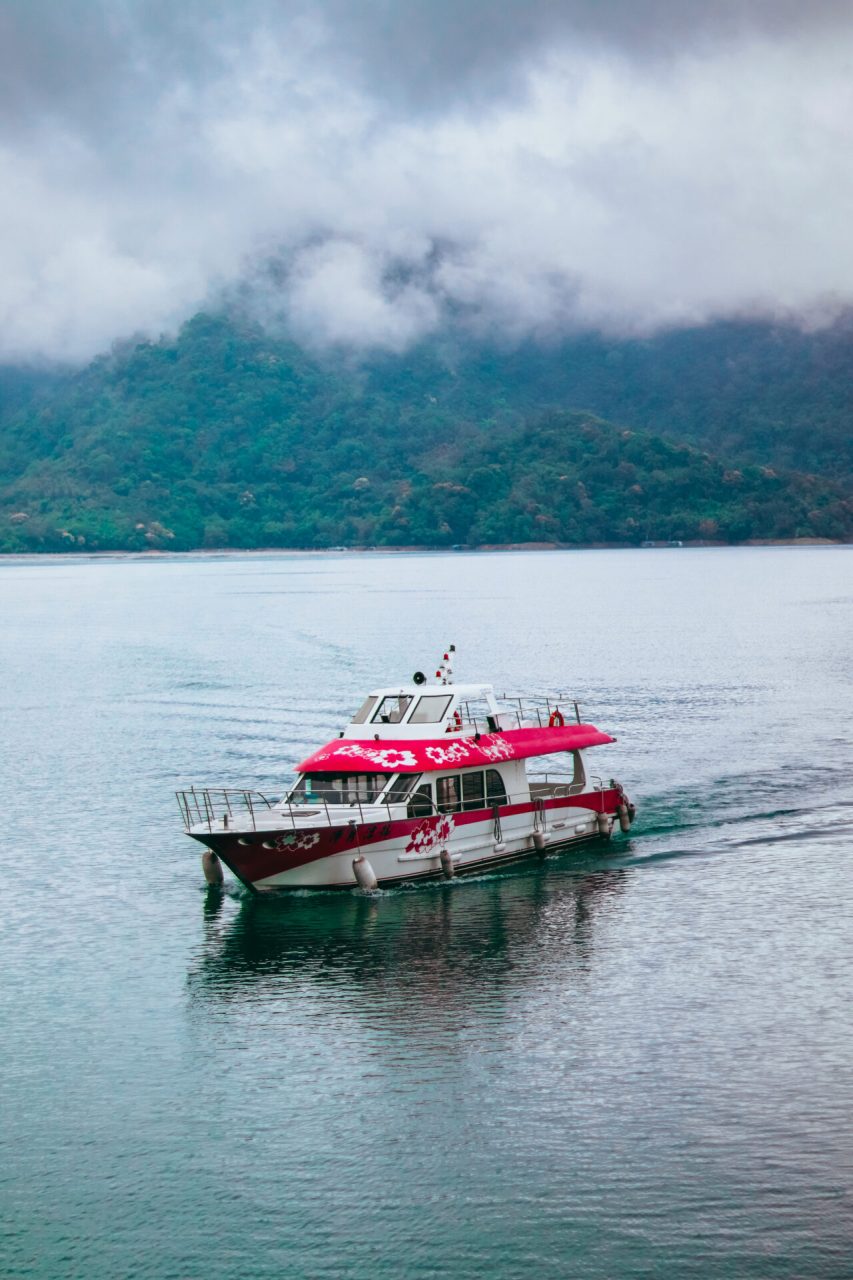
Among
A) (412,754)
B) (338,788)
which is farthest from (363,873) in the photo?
(412,754)

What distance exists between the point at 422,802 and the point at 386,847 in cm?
238

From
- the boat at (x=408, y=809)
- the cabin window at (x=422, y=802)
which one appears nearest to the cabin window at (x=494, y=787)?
the boat at (x=408, y=809)

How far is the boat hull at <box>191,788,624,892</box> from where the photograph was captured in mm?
46594

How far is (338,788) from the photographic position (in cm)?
4978

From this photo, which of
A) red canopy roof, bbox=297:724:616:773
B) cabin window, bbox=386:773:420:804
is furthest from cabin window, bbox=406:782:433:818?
red canopy roof, bbox=297:724:616:773

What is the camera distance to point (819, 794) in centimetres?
6341

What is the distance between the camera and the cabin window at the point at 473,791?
51188 millimetres

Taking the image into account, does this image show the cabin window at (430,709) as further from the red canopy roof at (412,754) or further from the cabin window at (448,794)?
the cabin window at (448,794)

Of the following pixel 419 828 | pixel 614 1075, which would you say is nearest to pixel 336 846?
pixel 419 828

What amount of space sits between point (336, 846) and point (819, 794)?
2609cm

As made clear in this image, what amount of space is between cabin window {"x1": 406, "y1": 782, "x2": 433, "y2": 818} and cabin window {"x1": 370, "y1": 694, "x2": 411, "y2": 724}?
3.39m

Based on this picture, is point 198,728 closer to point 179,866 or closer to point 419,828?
point 179,866

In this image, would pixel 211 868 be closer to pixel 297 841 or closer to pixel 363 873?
pixel 297 841

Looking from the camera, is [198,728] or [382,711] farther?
[198,728]
